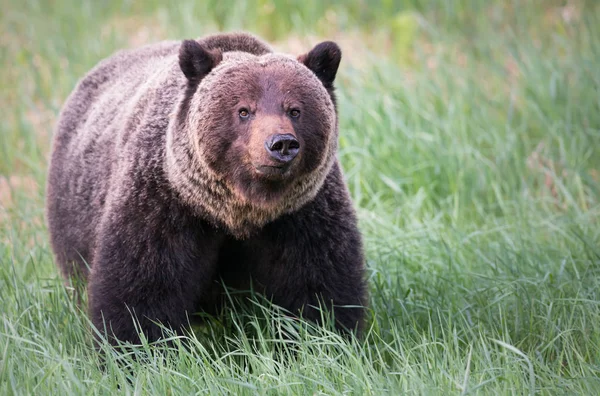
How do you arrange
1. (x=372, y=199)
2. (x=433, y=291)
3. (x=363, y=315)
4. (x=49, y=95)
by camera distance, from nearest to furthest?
(x=363, y=315) → (x=433, y=291) → (x=372, y=199) → (x=49, y=95)

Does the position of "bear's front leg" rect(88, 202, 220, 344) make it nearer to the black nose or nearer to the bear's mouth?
the bear's mouth

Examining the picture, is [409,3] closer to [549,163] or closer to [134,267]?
[549,163]

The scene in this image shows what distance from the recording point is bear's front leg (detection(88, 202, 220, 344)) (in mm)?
4457

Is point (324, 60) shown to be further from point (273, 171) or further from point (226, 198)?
point (226, 198)

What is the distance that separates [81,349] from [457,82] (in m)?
5.26

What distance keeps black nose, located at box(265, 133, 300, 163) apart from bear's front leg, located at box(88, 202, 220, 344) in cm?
79

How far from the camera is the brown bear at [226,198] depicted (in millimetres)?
4289

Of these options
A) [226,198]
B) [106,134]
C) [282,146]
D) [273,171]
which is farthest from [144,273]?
[106,134]

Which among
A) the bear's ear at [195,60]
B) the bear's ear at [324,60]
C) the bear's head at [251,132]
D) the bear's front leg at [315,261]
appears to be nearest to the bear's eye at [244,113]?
the bear's head at [251,132]

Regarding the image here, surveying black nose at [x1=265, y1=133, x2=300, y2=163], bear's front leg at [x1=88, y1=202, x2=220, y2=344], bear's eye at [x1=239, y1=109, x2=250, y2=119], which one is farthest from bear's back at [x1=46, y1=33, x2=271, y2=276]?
black nose at [x1=265, y1=133, x2=300, y2=163]

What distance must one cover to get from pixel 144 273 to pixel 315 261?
3.08 feet

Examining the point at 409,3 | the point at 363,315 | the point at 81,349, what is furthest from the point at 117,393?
the point at 409,3

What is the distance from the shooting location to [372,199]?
7031 mm

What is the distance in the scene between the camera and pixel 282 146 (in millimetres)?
4027
